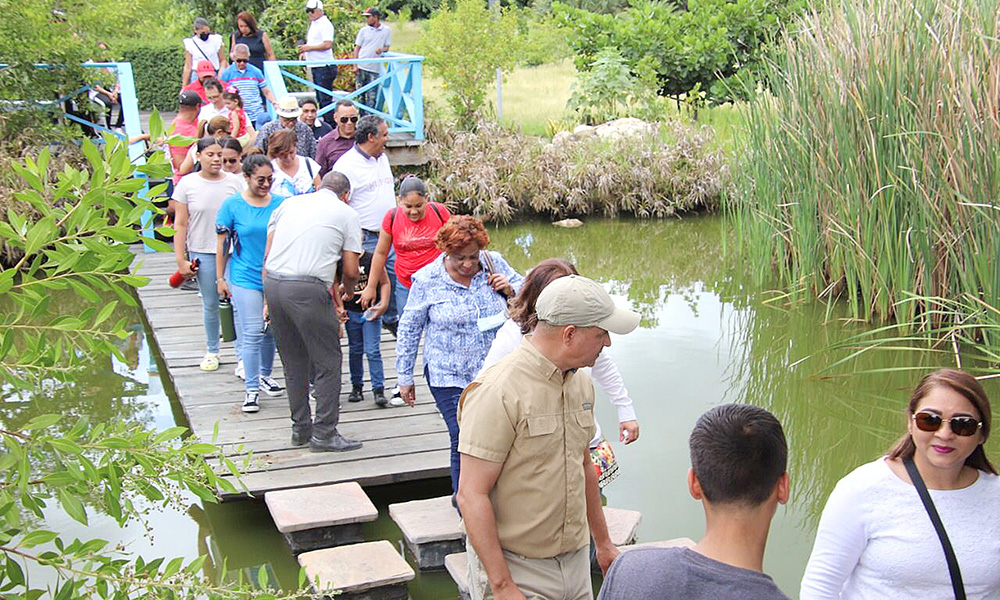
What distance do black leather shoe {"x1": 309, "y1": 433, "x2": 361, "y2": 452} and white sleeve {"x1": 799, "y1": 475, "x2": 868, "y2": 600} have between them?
3.55m

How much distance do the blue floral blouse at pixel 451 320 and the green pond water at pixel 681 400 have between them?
3.52 ft

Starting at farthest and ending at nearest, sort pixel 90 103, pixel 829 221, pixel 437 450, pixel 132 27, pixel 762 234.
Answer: pixel 132 27
pixel 90 103
pixel 762 234
pixel 829 221
pixel 437 450

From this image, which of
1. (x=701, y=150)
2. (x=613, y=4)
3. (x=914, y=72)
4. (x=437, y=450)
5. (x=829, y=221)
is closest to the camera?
(x=437, y=450)

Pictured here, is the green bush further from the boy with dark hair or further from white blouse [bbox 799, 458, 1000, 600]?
the boy with dark hair

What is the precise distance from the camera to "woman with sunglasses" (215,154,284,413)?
6.15 m

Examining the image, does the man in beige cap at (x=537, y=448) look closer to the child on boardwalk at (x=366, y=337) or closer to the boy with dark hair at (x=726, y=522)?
the boy with dark hair at (x=726, y=522)

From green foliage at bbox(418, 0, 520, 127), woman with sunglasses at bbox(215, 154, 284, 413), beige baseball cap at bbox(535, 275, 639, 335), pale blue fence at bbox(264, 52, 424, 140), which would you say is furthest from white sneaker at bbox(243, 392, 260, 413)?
green foliage at bbox(418, 0, 520, 127)

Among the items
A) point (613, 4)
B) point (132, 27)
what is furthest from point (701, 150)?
point (613, 4)

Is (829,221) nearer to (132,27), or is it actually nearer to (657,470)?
(657,470)

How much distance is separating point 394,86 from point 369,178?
23.6 feet

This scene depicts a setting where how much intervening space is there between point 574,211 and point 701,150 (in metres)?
1.94

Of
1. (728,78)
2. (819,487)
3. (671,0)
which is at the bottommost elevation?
(819,487)

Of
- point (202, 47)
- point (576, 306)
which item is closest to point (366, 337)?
point (576, 306)

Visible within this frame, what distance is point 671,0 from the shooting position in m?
31.5
